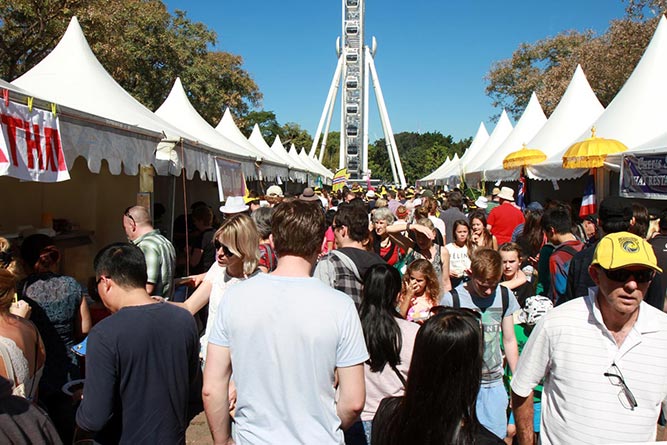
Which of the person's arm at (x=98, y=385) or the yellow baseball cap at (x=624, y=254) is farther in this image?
the person's arm at (x=98, y=385)

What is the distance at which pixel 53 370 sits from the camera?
3.26 meters

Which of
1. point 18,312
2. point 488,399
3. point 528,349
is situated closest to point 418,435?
point 528,349

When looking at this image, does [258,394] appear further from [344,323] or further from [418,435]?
[418,435]

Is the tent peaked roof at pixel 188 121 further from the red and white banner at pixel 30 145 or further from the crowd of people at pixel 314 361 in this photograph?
the crowd of people at pixel 314 361

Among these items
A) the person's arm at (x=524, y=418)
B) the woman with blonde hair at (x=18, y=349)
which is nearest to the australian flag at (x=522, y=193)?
the person's arm at (x=524, y=418)

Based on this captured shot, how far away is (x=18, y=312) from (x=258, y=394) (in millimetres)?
1789

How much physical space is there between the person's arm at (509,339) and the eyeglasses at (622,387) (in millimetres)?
1349

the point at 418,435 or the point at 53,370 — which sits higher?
the point at 418,435

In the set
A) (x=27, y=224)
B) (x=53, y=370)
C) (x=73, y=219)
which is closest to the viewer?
(x=53, y=370)

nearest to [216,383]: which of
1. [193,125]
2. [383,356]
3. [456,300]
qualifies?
[383,356]

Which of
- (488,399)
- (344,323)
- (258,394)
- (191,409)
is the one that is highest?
(344,323)

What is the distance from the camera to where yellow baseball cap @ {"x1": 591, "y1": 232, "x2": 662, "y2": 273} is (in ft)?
6.70

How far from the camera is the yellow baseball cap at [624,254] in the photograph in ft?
6.70

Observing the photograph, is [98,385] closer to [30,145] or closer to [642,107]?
[30,145]
